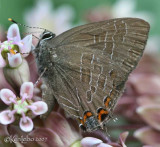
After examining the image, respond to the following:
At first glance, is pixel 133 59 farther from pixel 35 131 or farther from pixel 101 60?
pixel 35 131

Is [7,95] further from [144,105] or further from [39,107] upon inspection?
[144,105]

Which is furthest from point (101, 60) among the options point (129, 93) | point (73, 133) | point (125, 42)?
point (129, 93)

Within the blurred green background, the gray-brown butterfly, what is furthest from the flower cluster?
the blurred green background

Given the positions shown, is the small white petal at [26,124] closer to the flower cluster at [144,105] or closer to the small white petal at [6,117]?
the small white petal at [6,117]

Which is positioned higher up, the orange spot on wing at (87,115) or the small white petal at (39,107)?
the small white petal at (39,107)

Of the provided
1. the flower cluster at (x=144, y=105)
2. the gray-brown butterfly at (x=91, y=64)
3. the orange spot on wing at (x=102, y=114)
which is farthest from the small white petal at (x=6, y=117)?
the flower cluster at (x=144, y=105)

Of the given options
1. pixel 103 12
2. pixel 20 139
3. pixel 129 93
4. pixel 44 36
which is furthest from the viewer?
pixel 103 12
